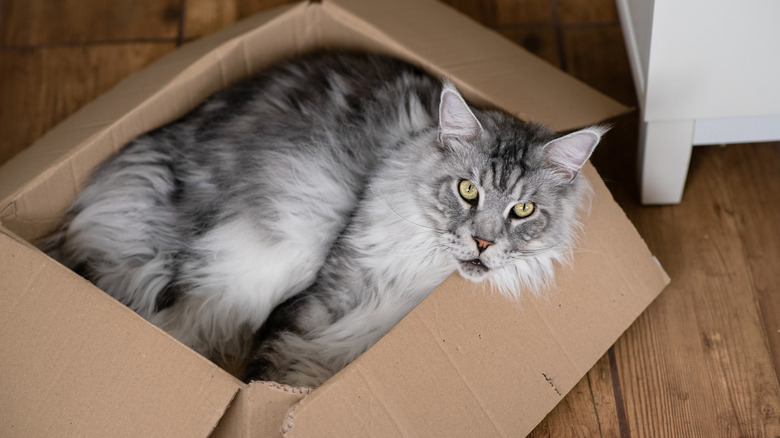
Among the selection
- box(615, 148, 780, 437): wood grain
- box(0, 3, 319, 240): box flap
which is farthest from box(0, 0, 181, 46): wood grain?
box(615, 148, 780, 437): wood grain

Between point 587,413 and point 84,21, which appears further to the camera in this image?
point 84,21

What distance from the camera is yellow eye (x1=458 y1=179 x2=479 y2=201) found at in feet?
4.22

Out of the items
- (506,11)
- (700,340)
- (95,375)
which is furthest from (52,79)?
(700,340)

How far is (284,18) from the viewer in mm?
1649

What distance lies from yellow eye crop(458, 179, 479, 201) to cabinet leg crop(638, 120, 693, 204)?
55 cm

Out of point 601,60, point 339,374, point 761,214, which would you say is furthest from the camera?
point 601,60

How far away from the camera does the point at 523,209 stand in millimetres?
1293

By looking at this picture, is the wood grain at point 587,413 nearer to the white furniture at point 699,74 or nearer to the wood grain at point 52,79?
the white furniture at point 699,74

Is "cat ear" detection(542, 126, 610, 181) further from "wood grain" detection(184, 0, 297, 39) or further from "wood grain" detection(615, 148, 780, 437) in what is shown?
"wood grain" detection(184, 0, 297, 39)

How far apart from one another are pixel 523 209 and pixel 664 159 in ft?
1.85

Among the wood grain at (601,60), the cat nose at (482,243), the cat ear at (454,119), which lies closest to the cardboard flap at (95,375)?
the cat nose at (482,243)

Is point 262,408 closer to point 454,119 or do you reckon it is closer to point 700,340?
point 454,119

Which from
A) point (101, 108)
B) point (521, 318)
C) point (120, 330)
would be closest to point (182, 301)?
point (120, 330)

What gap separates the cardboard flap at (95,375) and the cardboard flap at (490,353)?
0.19 meters
